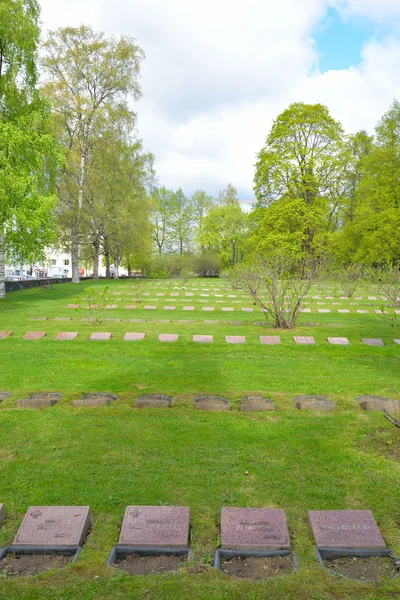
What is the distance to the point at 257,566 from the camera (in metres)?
2.60

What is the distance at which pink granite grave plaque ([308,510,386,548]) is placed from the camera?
2711mm

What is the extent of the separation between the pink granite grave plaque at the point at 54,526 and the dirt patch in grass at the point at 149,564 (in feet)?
1.12

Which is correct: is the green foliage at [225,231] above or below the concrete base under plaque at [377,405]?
above

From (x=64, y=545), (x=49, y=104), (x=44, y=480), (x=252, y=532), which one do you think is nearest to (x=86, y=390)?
(x=44, y=480)

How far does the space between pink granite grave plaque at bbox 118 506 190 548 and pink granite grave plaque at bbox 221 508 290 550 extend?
0.27 meters

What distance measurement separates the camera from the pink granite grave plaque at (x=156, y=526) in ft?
8.95

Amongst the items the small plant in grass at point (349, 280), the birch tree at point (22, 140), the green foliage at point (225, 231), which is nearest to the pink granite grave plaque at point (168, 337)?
the birch tree at point (22, 140)

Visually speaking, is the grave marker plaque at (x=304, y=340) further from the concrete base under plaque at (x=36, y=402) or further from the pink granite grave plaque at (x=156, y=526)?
the pink granite grave plaque at (x=156, y=526)

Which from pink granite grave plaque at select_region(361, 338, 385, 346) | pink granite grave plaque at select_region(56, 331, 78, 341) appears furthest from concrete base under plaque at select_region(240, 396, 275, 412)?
pink granite grave plaque at select_region(56, 331, 78, 341)

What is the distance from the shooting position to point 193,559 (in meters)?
2.65

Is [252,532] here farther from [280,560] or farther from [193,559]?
[193,559]

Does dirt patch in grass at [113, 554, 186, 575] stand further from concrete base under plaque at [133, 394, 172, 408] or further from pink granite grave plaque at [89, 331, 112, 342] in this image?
pink granite grave plaque at [89, 331, 112, 342]

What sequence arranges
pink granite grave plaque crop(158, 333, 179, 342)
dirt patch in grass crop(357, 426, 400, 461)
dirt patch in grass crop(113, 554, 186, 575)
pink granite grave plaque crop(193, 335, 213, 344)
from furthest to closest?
pink granite grave plaque crop(158, 333, 179, 342), pink granite grave plaque crop(193, 335, 213, 344), dirt patch in grass crop(357, 426, 400, 461), dirt patch in grass crop(113, 554, 186, 575)

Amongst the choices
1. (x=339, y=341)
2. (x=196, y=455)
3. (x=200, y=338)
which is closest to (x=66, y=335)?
(x=200, y=338)
